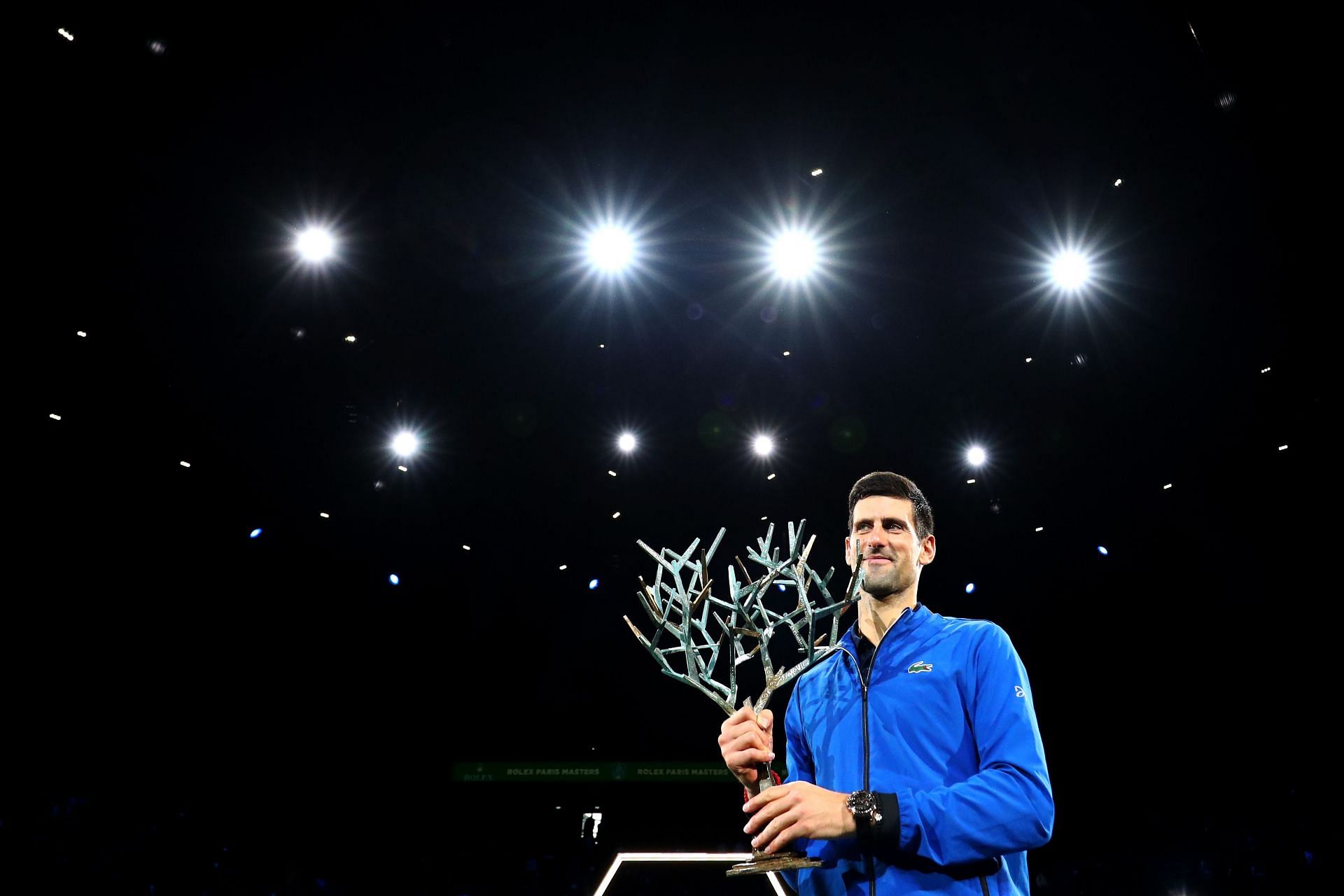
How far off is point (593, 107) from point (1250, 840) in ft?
42.5

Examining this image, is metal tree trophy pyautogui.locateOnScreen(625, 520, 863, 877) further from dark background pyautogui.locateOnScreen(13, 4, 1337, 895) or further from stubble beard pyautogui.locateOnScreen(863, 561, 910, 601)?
dark background pyautogui.locateOnScreen(13, 4, 1337, 895)

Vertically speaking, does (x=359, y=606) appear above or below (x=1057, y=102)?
below

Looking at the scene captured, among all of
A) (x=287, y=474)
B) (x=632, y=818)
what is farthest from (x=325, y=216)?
(x=632, y=818)

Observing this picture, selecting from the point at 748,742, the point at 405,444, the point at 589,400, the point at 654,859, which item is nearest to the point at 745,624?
the point at 748,742

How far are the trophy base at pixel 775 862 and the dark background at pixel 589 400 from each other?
221 inches

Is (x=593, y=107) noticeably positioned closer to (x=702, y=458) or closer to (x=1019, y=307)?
(x=1019, y=307)

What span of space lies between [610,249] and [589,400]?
2.66m

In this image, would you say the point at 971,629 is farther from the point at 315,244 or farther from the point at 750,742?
the point at 315,244

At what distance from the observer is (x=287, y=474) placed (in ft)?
32.8

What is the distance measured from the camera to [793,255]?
7.73 meters

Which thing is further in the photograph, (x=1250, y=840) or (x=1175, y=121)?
(x=1250, y=840)

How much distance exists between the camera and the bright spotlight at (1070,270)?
7.41m

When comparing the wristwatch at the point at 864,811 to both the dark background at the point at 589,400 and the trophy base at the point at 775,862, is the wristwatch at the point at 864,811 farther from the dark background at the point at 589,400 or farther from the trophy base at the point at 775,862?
the dark background at the point at 589,400

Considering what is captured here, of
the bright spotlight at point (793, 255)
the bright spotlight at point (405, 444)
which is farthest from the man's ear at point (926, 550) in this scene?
the bright spotlight at point (405, 444)
